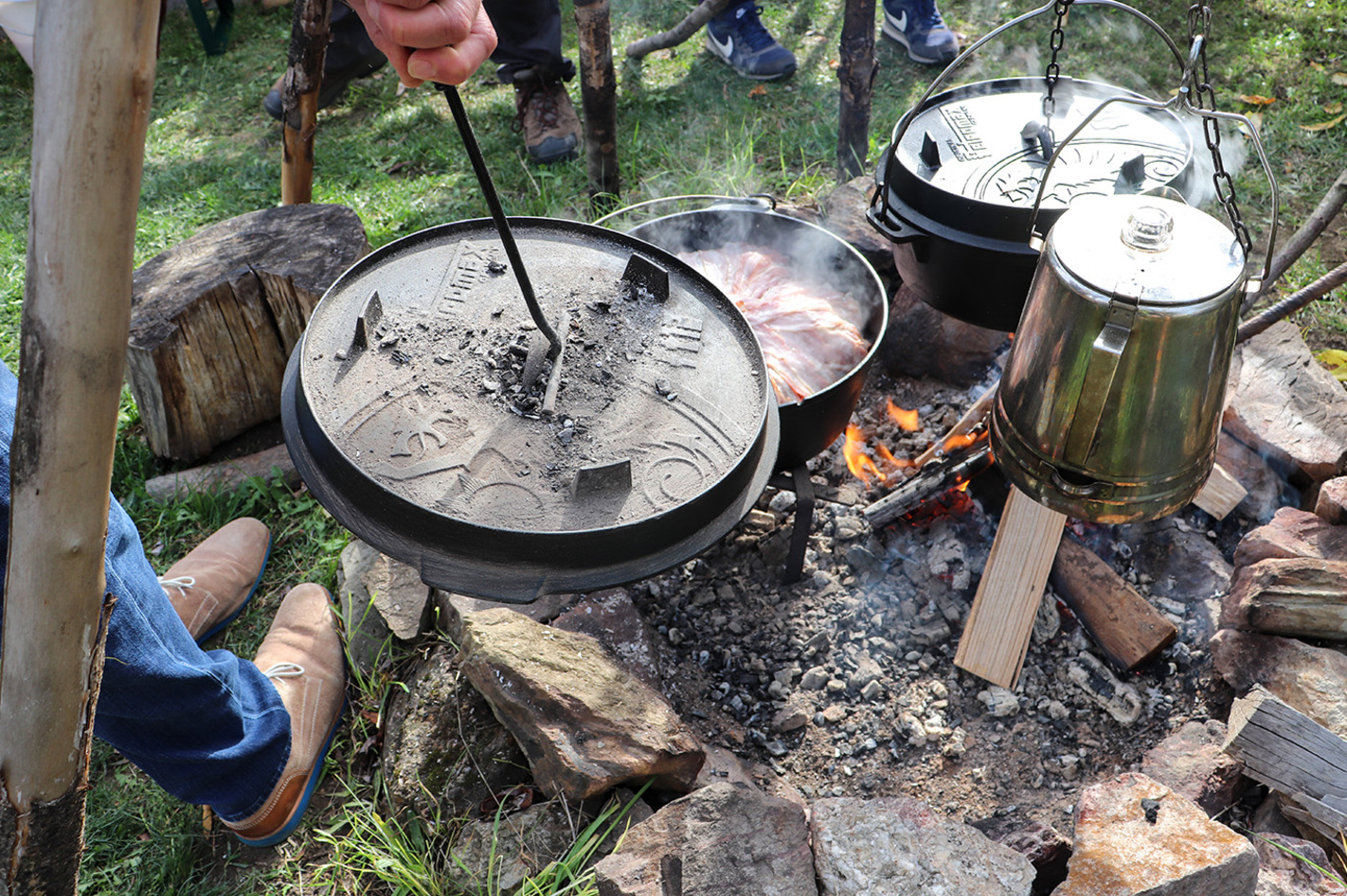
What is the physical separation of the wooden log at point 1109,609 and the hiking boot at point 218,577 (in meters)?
2.60

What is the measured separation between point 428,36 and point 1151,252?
1.30 metres

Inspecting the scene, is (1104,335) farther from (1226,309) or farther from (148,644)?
(148,644)

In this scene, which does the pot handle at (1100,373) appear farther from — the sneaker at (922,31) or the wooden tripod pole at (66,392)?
the sneaker at (922,31)

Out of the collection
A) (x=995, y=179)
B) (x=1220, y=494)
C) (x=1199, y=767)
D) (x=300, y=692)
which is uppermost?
(x=995, y=179)

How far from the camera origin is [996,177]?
254cm

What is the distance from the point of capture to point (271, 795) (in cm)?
239

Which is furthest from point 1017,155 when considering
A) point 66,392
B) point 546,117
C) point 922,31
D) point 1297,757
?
point 922,31

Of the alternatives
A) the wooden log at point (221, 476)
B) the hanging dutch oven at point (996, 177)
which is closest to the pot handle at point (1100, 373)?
the hanging dutch oven at point (996, 177)

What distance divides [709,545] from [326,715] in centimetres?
148

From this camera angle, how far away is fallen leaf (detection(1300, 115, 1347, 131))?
185 inches

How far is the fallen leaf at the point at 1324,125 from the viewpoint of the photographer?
4.70 metres

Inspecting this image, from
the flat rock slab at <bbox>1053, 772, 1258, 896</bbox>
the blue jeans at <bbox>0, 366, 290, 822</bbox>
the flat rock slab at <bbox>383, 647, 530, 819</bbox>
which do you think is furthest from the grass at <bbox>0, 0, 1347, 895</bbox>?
the flat rock slab at <bbox>1053, 772, 1258, 896</bbox>

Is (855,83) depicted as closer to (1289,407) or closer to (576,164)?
(576,164)

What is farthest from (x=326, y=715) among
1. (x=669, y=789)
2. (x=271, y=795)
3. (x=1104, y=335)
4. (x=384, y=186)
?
(x=384, y=186)
